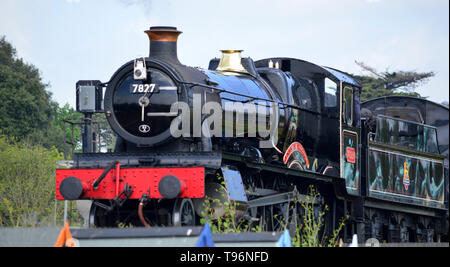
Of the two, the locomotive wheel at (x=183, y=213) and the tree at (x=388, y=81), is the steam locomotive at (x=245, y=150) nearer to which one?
the locomotive wheel at (x=183, y=213)

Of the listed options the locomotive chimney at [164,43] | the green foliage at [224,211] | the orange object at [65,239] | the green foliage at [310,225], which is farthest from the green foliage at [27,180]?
the orange object at [65,239]

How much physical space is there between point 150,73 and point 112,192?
184 cm

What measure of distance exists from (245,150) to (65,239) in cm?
598

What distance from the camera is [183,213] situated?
40.1 ft

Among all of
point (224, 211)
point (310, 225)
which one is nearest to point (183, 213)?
point (224, 211)

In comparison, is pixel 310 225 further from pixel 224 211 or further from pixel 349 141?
pixel 349 141

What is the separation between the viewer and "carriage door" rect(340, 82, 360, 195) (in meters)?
15.4

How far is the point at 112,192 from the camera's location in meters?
12.2

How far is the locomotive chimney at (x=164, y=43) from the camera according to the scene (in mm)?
12906

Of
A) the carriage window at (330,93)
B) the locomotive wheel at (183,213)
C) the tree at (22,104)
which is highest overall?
the tree at (22,104)

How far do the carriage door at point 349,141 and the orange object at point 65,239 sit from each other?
7.94 metres

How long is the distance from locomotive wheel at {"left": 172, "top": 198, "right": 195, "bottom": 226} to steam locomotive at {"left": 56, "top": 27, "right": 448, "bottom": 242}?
16 millimetres
